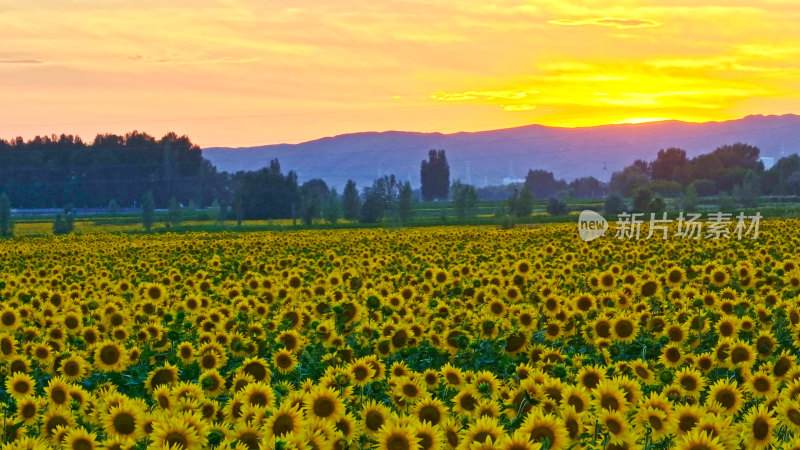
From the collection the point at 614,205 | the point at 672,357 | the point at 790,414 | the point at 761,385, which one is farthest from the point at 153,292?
the point at 614,205

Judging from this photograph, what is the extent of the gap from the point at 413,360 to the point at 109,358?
2752 millimetres

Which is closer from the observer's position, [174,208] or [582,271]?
[582,271]

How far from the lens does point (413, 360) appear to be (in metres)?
9.90

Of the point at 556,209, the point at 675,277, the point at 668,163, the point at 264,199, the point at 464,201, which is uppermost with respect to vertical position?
the point at 668,163

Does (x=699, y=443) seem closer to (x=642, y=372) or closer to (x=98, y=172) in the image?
(x=642, y=372)

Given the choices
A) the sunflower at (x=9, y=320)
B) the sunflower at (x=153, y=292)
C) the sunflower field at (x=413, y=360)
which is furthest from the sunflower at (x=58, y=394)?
the sunflower at (x=153, y=292)

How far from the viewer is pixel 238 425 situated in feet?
19.3

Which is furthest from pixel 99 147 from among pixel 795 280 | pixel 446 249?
pixel 795 280

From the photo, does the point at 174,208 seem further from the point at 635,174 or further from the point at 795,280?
the point at 635,174

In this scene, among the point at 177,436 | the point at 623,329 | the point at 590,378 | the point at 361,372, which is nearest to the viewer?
the point at 177,436

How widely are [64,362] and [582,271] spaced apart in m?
10.5

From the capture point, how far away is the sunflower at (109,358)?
9.23 meters

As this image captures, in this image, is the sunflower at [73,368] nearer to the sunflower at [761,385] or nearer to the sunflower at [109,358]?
the sunflower at [109,358]

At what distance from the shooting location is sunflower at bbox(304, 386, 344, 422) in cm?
606
